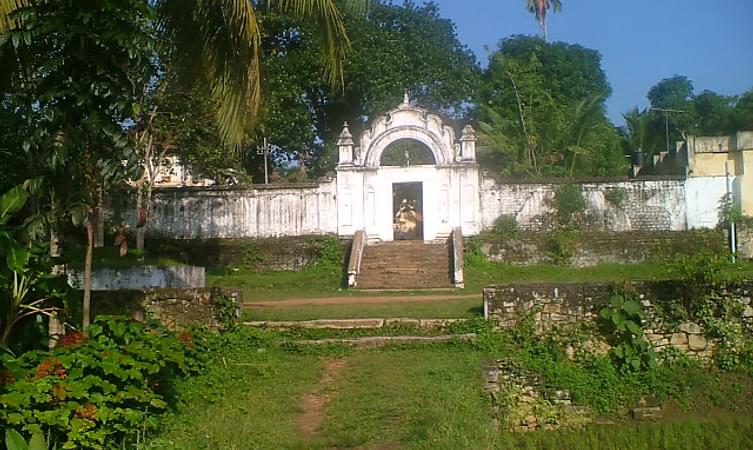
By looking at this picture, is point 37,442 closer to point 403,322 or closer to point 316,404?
point 316,404

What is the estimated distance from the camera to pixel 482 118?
112 ft

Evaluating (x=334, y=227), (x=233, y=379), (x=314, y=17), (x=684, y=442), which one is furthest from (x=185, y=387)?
(x=334, y=227)

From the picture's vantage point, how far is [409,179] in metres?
24.0

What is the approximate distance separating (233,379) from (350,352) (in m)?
1.96

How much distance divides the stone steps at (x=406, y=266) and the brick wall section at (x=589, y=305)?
861 cm

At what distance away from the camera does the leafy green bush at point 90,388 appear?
22.0ft

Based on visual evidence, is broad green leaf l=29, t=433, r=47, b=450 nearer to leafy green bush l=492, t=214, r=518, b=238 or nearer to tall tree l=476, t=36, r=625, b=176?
leafy green bush l=492, t=214, r=518, b=238

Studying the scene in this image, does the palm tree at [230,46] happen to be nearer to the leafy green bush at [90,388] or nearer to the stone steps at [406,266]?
the leafy green bush at [90,388]

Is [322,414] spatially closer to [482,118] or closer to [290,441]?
[290,441]

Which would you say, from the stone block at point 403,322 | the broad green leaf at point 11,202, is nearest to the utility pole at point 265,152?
the stone block at point 403,322

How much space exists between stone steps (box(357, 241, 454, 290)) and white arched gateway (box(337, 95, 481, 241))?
101 cm

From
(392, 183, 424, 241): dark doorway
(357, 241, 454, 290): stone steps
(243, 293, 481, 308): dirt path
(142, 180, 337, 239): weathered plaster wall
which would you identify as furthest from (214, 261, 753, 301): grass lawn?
(392, 183, 424, 241): dark doorway

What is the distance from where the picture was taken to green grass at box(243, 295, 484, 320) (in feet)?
42.2

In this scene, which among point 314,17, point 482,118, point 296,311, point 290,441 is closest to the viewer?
point 290,441
